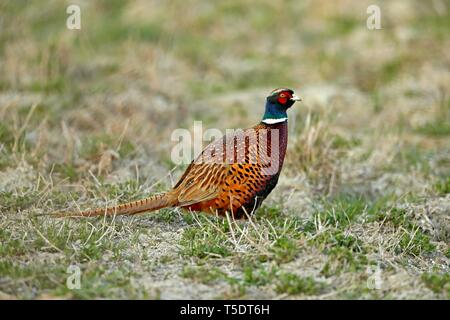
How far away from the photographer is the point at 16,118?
730cm

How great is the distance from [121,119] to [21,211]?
2.93m

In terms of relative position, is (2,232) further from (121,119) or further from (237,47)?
(237,47)

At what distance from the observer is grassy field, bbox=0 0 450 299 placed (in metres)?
4.63

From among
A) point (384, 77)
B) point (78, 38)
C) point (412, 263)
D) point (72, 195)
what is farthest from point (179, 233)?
point (78, 38)

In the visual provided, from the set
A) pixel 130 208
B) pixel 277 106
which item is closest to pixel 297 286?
pixel 130 208

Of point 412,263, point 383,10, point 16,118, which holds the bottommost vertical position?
point 412,263

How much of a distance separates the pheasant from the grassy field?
0.14m

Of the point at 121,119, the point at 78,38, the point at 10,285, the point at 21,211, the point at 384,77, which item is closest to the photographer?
the point at 10,285

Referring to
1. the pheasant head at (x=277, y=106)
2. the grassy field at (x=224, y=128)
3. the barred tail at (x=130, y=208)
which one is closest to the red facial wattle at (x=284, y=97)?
the pheasant head at (x=277, y=106)

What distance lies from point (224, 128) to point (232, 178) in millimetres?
3355

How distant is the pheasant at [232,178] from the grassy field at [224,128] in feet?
0.45

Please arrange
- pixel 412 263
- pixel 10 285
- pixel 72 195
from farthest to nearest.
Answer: pixel 72 195
pixel 412 263
pixel 10 285

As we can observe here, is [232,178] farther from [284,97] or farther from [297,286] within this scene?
[297,286]

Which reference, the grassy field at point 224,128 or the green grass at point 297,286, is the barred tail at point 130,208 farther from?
the green grass at point 297,286
